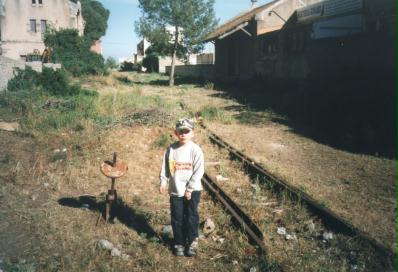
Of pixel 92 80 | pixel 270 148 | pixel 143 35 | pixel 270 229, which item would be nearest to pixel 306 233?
pixel 270 229

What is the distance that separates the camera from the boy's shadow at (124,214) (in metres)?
4.77

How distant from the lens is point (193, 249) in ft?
14.1

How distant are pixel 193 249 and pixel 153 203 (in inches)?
74.0

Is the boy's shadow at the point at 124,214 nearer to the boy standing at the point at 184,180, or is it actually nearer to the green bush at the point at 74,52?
the boy standing at the point at 184,180

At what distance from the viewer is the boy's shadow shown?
4.77 metres

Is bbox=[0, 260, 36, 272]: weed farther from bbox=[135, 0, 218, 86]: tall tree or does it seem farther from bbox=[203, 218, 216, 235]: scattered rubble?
bbox=[135, 0, 218, 86]: tall tree

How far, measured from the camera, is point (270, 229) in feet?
16.6

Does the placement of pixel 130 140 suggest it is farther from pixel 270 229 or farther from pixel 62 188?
pixel 270 229

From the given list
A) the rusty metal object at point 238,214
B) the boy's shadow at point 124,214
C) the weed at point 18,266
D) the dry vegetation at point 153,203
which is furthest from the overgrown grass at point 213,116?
the weed at point 18,266

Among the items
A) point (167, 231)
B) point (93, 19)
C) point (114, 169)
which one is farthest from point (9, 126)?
point (93, 19)

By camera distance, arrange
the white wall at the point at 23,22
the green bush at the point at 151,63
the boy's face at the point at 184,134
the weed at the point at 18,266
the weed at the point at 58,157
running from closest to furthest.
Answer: the weed at the point at 18,266 < the boy's face at the point at 184,134 < the weed at the point at 58,157 < the white wall at the point at 23,22 < the green bush at the point at 151,63

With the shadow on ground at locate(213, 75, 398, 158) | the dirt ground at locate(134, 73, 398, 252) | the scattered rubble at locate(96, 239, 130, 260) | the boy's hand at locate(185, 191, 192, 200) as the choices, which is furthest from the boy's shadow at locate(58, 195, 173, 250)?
the shadow on ground at locate(213, 75, 398, 158)

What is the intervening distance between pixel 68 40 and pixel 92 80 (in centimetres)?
620

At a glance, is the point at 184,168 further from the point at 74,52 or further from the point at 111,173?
the point at 74,52
